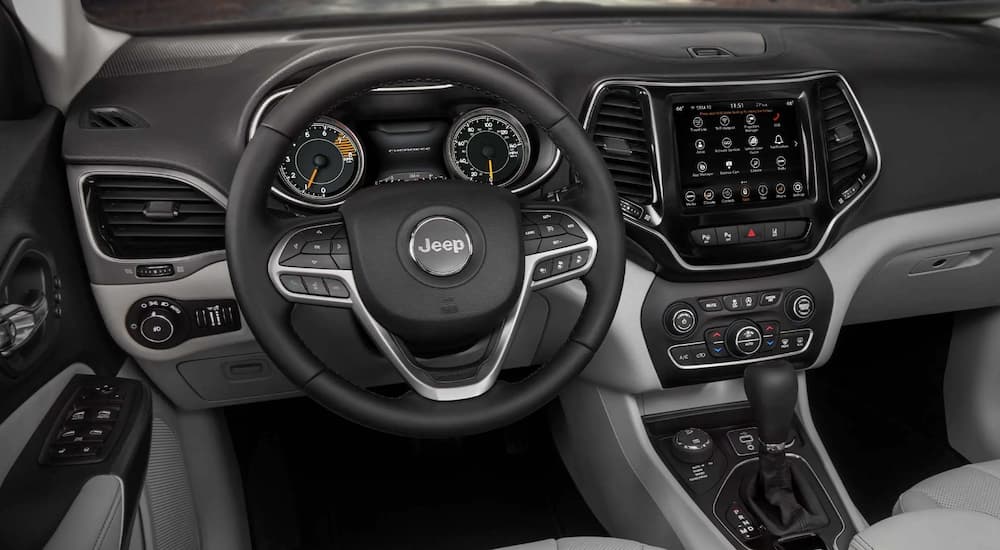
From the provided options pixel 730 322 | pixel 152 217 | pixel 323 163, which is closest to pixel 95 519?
pixel 152 217

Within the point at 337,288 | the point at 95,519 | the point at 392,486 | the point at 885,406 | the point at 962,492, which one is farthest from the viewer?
the point at 885,406

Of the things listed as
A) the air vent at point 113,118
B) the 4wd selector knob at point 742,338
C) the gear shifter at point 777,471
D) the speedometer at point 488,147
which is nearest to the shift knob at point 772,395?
the gear shifter at point 777,471

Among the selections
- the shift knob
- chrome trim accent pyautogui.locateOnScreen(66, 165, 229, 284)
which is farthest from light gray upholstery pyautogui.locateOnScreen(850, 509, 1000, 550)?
chrome trim accent pyautogui.locateOnScreen(66, 165, 229, 284)

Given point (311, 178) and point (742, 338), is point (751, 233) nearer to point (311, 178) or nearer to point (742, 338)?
point (742, 338)

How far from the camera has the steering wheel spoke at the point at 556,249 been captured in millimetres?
1181

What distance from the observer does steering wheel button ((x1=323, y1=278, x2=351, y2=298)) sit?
44.5 inches

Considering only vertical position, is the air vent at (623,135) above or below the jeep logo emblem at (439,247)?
above

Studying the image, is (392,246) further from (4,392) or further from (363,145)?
(4,392)

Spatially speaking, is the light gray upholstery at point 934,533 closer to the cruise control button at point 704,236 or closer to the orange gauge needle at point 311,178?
the cruise control button at point 704,236

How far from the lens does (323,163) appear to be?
1373mm

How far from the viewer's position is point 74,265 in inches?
54.0

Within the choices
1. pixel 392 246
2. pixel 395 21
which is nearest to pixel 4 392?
pixel 392 246

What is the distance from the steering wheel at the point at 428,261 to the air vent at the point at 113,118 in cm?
40

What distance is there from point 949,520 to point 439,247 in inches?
31.6
